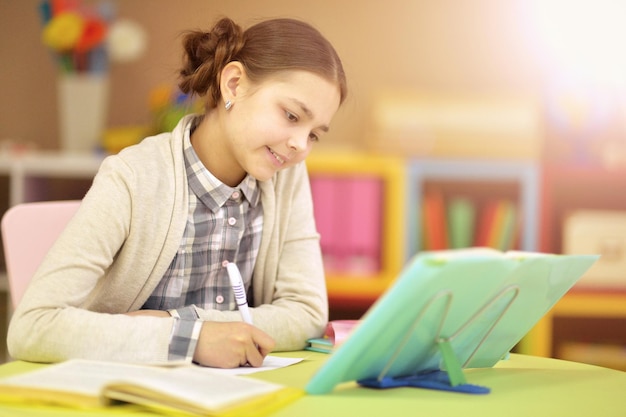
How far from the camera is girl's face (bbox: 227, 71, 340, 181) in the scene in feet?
4.20

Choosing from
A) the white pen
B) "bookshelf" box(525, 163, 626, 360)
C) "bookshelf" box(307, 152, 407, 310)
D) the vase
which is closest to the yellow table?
the white pen

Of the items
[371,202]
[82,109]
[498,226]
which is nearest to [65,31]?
[82,109]

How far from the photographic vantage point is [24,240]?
4.70ft

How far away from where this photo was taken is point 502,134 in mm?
3000

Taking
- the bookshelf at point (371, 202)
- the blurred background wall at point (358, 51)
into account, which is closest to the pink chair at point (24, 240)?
the bookshelf at point (371, 202)

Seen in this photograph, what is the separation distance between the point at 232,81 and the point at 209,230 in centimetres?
23

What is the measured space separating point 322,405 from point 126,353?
1.03 ft

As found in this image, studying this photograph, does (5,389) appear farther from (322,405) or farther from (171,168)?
(171,168)

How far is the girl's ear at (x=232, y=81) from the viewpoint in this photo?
4.44 feet

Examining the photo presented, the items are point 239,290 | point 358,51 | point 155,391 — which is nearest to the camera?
point 155,391

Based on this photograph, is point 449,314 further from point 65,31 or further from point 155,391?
point 65,31

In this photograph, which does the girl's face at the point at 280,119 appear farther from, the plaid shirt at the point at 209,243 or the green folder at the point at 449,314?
the green folder at the point at 449,314

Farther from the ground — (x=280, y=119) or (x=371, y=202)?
(x=280, y=119)

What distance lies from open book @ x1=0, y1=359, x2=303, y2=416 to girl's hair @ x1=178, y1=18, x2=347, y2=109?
56 centimetres
